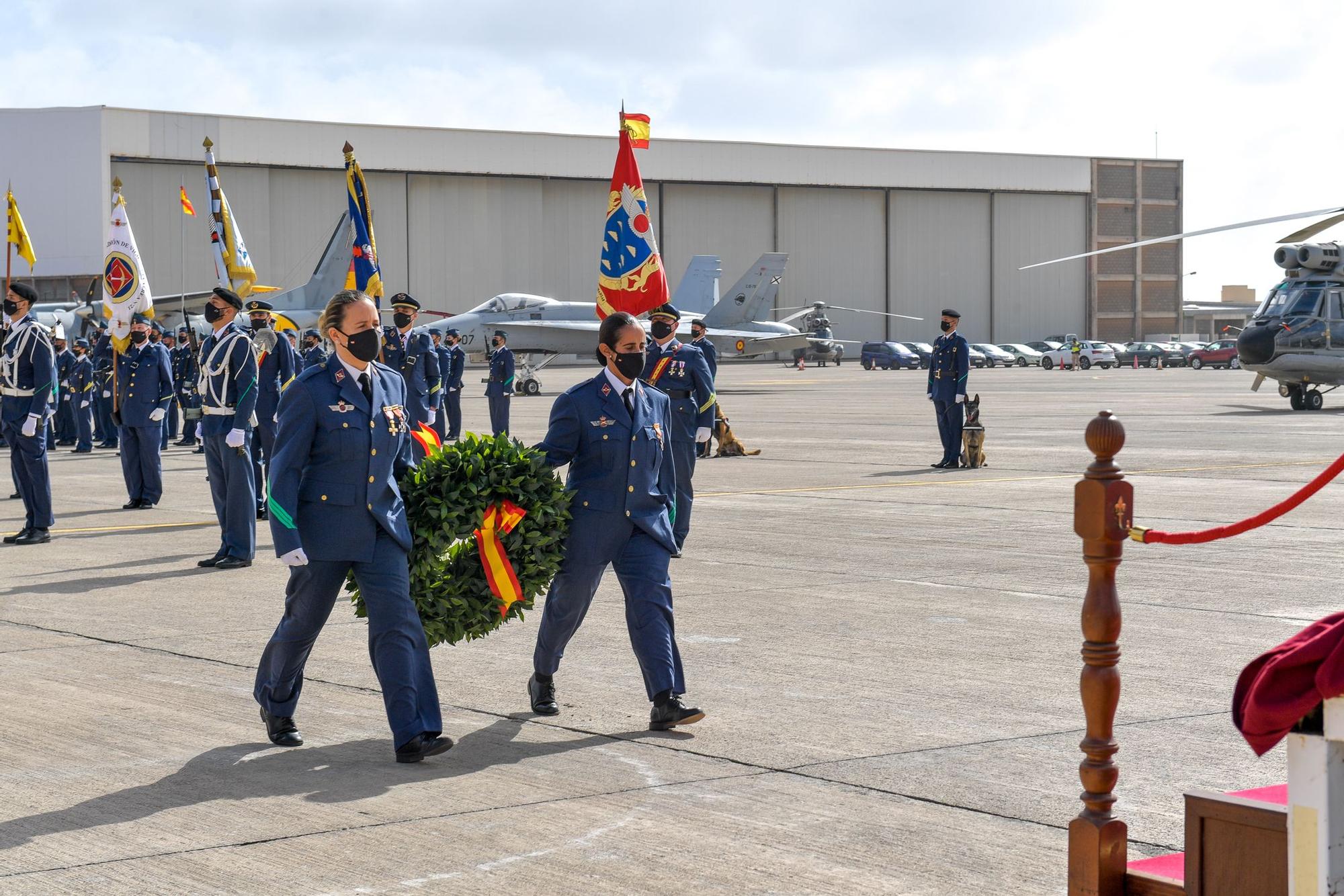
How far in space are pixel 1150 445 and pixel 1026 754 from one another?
18.0 m

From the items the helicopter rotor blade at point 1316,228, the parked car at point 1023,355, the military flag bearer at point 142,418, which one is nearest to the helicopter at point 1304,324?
the helicopter rotor blade at point 1316,228

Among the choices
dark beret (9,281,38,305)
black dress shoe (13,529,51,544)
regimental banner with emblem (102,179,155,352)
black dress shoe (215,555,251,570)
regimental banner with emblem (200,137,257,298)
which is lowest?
black dress shoe (215,555,251,570)

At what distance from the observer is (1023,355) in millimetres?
84312

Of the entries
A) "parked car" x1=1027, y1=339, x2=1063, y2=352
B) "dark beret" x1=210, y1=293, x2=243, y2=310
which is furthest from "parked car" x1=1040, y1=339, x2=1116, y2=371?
"dark beret" x1=210, y1=293, x2=243, y2=310

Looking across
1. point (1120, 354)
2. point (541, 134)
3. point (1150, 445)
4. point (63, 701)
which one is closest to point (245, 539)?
point (63, 701)

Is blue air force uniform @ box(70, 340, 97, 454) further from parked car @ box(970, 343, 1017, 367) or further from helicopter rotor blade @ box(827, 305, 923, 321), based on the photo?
parked car @ box(970, 343, 1017, 367)

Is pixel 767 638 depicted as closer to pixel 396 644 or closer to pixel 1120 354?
pixel 396 644

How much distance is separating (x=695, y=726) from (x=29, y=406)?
A: 876 centimetres

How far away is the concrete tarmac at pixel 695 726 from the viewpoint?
4828 millimetres

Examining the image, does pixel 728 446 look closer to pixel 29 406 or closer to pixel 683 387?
pixel 683 387

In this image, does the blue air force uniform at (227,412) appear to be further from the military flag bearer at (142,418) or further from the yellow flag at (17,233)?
the yellow flag at (17,233)

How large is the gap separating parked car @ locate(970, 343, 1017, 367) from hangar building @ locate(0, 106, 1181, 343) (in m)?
8.48

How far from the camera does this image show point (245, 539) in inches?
462

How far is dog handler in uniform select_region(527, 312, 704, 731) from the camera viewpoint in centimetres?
668
